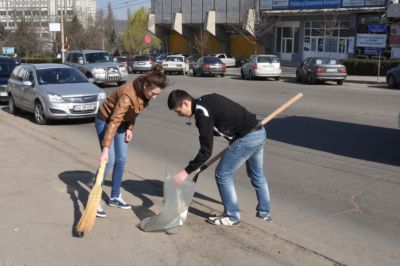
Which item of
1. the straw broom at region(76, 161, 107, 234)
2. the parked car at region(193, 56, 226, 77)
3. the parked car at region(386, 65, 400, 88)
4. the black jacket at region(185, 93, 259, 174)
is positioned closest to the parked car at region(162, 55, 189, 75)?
the parked car at region(193, 56, 226, 77)

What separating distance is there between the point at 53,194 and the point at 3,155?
111 inches

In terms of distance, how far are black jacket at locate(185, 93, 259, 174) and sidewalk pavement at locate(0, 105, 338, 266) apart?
28.4 inches

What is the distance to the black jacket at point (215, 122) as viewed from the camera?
4.62 meters

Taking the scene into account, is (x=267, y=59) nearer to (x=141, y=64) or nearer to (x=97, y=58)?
(x=97, y=58)

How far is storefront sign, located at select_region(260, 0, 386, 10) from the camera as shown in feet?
139

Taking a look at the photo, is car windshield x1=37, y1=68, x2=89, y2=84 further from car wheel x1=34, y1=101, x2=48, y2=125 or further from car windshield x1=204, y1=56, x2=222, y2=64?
car windshield x1=204, y1=56, x2=222, y2=64

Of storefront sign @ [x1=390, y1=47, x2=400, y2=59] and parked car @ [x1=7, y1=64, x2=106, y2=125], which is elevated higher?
storefront sign @ [x1=390, y1=47, x2=400, y2=59]

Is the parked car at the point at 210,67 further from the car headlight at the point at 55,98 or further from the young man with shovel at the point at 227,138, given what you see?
the young man with shovel at the point at 227,138

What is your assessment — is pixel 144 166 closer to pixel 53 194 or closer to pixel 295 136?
pixel 53 194

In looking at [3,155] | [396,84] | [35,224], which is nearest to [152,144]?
[3,155]

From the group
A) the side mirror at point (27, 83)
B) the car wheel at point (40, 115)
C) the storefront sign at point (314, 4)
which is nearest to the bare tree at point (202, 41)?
the storefront sign at point (314, 4)

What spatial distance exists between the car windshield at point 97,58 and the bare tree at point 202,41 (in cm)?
3340

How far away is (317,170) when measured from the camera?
7.77m

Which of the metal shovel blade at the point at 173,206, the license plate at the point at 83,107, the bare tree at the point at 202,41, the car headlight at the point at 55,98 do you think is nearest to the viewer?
the metal shovel blade at the point at 173,206
